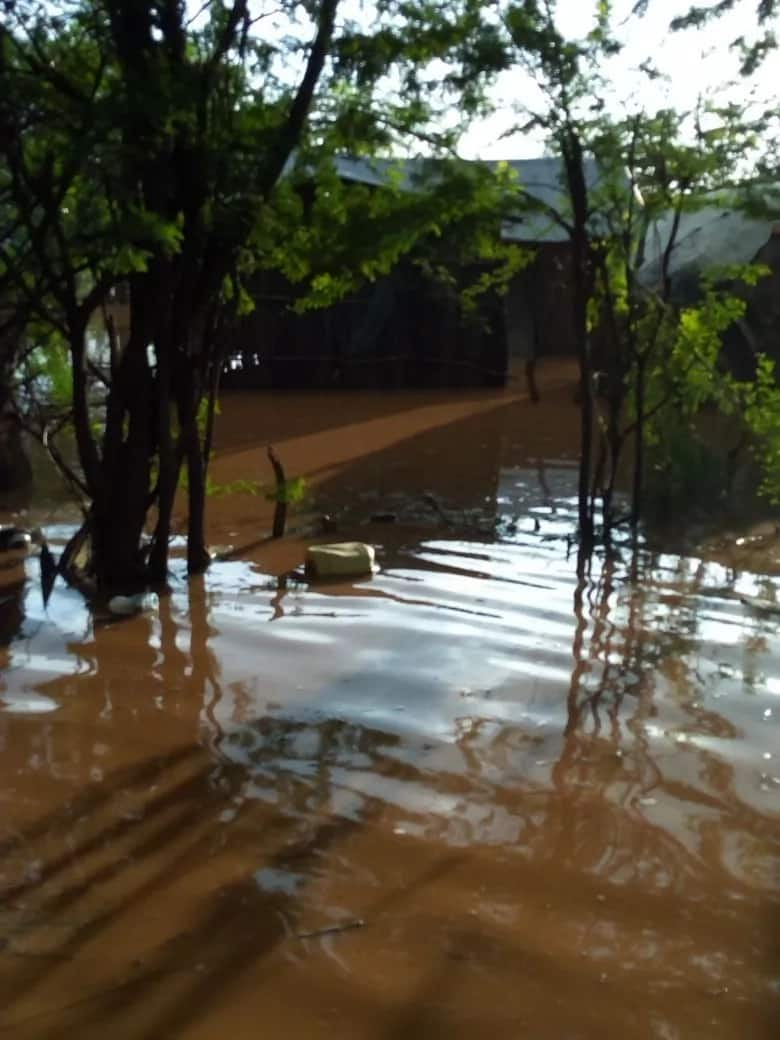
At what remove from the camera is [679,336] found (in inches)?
355

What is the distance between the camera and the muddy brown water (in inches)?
114

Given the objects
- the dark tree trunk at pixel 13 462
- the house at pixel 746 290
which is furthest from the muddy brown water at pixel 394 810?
the house at pixel 746 290

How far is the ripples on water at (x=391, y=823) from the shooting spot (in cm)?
288

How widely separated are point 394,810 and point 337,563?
11.5ft

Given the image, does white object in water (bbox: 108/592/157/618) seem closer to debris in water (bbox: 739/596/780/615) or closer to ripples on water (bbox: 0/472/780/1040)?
ripples on water (bbox: 0/472/780/1040)

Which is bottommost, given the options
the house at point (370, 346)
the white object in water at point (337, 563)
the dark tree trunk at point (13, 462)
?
the white object in water at point (337, 563)

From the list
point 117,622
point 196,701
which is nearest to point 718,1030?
point 196,701

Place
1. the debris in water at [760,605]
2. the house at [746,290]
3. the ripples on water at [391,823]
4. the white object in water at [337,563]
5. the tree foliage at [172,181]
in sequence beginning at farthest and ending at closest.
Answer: the house at [746,290]
the white object in water at [337,563]
the debris in water at [760,605]
the tree foliage at [172,181]
the ripples on water at [391,823]

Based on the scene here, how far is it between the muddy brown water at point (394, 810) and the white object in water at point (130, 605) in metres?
0.14

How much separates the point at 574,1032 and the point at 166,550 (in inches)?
185

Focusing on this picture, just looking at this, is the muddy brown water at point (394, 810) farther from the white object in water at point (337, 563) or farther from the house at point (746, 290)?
the house at point (746, 290)

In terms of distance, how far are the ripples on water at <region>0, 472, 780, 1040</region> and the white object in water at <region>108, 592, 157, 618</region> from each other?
159 millimetres

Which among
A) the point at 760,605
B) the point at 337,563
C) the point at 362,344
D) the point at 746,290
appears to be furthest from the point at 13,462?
the point at 746,290

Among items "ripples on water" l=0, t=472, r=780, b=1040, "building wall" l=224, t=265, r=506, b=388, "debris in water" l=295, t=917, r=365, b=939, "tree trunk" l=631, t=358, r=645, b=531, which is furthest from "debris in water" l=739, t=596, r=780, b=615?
"building wall" l=224, t=265, r=506, b=388
